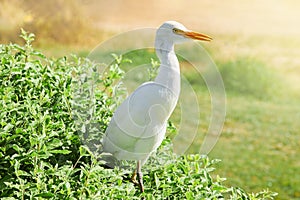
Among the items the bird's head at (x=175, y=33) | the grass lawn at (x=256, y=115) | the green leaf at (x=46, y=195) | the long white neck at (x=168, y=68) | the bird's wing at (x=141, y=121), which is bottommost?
the green leaf at (x=46, y=195)

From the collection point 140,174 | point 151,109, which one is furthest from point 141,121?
point 140,174

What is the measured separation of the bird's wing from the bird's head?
16 cm

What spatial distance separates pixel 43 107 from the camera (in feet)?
6.55

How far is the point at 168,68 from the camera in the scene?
194cm

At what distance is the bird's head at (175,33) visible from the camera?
6.38ft

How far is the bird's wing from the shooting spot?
1.93 metres

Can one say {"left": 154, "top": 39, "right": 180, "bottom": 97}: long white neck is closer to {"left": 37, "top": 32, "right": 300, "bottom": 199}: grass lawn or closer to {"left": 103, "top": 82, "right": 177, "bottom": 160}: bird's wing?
{"left": 103, "top": 82, "right": 177, "bottom": 160}: bird's wing

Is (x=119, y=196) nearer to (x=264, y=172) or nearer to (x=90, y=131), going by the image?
(x=90, y=131)

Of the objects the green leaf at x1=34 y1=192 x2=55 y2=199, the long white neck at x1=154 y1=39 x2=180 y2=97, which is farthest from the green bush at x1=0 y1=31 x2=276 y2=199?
the long white neck at x1=154 y1=39 x2=180 y2=97

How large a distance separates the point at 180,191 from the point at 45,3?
5.77 metres

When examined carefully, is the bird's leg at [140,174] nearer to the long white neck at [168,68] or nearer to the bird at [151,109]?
the bird at [151,109]

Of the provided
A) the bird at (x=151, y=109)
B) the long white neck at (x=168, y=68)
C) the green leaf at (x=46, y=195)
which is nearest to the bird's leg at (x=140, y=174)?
the bird at (x=151, y=109)

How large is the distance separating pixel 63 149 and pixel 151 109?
0.32m

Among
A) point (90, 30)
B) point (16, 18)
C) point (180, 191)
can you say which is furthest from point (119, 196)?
point (90, 30)
